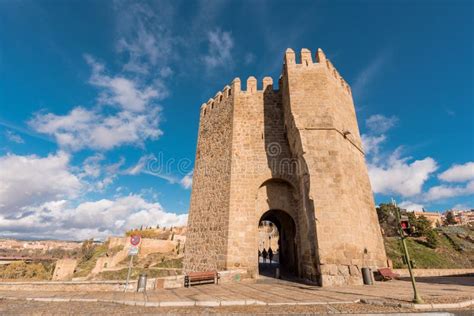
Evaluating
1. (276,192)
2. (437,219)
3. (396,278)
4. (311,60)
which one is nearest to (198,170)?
(276,192)

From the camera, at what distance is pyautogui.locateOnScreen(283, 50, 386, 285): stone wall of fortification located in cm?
817

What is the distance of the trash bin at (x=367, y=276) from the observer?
25.5 feet

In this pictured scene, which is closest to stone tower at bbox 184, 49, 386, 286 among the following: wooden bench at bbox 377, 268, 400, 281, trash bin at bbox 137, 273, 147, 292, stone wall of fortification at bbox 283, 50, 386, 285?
stone wall of fortification at bbox 283, 50, 386, 285

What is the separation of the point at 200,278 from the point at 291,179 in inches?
230

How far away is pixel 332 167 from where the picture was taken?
922 cm

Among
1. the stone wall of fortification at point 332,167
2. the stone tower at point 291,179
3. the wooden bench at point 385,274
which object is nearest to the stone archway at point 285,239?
the stone tower at point 291,179

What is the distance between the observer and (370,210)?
10719 mm

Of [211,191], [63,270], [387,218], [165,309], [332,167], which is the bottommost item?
[63,270]

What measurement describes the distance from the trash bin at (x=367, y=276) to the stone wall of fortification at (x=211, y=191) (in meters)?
5.20

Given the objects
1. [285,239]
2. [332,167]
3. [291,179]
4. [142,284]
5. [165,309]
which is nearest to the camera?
[165,309]

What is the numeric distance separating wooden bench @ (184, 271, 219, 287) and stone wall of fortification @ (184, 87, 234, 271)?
957 millimetres

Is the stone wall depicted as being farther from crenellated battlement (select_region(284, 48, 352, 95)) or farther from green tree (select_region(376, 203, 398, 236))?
green tree (select_region(376, 203, 398, 236))

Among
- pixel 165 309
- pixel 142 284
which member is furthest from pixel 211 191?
pixel 165 309

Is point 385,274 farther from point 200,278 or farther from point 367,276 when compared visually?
point 200,278
